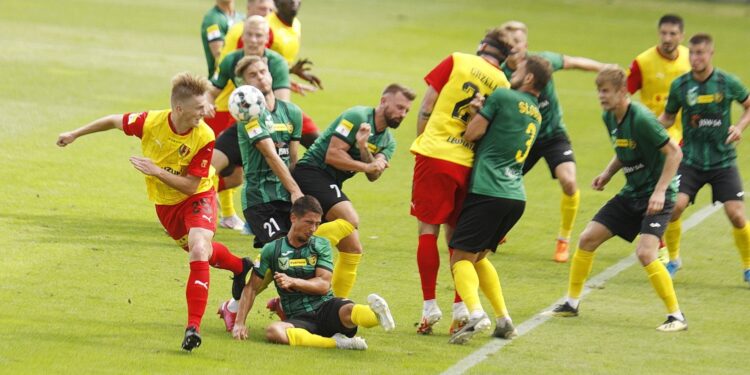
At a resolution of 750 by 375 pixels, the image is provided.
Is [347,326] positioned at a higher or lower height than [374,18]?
higher

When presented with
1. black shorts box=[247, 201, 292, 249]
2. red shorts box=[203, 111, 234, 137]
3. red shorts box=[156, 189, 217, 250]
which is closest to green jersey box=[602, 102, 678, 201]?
black shorts box=[247, 201, 292, 249]

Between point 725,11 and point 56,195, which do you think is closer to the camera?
point 56,195

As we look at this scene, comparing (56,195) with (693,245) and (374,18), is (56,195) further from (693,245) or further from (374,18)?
(374,18)

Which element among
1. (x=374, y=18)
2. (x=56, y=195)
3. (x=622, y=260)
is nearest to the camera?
(x=622, y=260)

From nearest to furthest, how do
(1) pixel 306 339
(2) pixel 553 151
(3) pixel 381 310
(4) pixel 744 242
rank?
1. (3) pixel 381 310
2. (1) pixel 306 339
3. (4) pixel 744 242
4. (2) pixel 553 151

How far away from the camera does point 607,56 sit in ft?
94.3

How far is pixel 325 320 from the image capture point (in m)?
9.89

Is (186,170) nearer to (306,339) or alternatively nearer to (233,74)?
(306,339)

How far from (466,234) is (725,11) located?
29.5 m

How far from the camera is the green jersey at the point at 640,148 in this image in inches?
424

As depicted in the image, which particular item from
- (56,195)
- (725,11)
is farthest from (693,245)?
(725,11)

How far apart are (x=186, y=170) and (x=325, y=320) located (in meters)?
1.52

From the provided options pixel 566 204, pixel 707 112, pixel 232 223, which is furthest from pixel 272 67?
pixel 707 112

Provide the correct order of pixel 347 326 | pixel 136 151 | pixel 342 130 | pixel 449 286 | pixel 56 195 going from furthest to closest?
pixel 136 151, pixel 56 195, pixel 449 286, pixel 342 130, pixel 347 326
